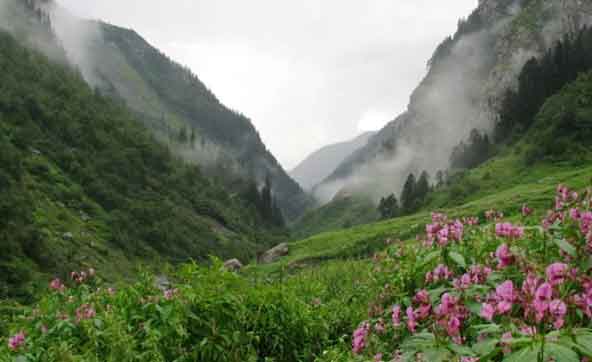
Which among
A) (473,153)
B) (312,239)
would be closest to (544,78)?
(473,153)

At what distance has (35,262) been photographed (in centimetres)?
5150

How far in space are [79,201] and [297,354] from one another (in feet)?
308

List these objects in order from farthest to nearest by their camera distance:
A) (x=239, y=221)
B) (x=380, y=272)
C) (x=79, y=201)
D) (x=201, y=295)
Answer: (x=239, y=221)
(x=79, y=201)
(x=380, y=272)
(x=201, y=295)

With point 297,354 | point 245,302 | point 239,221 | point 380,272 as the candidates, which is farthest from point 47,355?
point 239,221

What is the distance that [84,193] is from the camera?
99688 mm

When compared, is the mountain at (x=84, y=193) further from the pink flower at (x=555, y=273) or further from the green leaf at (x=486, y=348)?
the pink flower at (x=555, y=273)

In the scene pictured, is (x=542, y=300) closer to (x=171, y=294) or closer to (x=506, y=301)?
(x=506, y=301)

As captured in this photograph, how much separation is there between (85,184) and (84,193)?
196 inches

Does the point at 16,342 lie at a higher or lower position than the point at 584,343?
higher

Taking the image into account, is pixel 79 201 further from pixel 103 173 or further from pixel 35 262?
pixel 35 262

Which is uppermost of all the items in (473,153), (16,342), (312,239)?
(473,153)

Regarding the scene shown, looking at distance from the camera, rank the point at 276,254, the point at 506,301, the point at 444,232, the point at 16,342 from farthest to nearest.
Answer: the point at 276,254
the point at 16,342
the point at 444,232
the point at 506,301

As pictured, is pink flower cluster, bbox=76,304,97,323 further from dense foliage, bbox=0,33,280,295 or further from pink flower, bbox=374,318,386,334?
dense foliage, bbox=0,33,280,295

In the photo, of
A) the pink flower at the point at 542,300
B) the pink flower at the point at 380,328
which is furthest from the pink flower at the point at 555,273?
the pink flower at the point at 380,328
